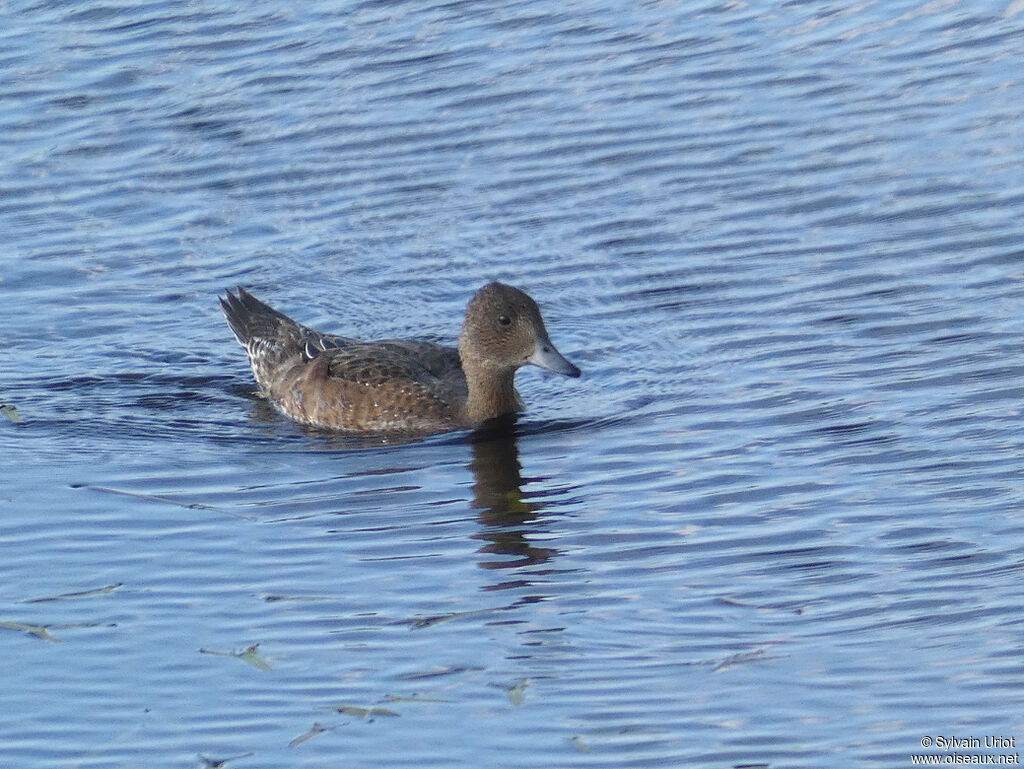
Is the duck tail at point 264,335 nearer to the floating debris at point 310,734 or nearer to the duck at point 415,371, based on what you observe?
the duck at point 415,371

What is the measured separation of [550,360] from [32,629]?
142 inches

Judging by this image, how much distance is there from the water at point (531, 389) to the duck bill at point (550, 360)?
11.2 inches

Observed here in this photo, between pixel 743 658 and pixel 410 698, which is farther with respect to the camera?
pixel 743 658

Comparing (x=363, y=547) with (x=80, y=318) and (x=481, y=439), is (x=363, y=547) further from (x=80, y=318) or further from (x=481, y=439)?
(x=80, y=318)

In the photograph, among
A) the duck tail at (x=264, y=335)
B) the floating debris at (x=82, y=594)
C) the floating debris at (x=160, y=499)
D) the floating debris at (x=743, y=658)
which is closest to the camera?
the floating debris at (x=743, y=658)

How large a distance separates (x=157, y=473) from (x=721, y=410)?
2760 mm

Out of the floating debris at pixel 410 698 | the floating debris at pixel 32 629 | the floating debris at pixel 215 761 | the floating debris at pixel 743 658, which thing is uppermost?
the floating debris at pixel 32 629

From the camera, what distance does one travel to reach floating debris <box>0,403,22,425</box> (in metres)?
9.91

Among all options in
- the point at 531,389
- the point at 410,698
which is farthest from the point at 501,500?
the point at 410,698

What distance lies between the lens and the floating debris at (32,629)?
691cm

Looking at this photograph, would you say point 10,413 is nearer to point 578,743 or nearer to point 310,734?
point 310,734

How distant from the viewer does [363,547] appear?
7.89 metres

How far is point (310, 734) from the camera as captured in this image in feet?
20.0

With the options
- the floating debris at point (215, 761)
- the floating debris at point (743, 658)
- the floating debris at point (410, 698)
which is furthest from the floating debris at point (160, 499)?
the floating debris at point (743, 658)
